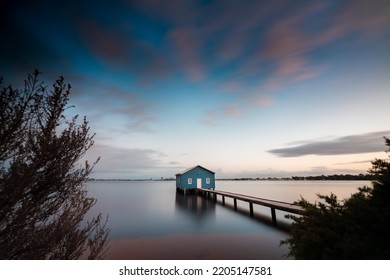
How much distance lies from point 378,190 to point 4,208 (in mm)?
4424

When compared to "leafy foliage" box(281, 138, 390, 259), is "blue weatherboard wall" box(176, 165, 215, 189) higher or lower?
higher

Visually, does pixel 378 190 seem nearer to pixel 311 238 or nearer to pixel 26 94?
pixel 311 238

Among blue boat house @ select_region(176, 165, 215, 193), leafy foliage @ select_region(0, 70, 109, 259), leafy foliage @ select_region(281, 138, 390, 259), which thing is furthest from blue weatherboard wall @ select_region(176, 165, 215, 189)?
leafy foliage @ select_region(281, 138, 390, 259)

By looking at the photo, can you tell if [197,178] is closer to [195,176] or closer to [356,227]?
[195,176]

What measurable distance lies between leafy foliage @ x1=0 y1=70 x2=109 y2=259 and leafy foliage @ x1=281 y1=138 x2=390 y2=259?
2.95 m

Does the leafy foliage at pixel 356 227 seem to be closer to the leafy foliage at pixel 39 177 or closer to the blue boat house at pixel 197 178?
the leafy foliage at pixel 39 177

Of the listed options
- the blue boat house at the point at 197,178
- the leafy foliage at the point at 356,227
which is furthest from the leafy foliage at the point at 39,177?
the blue boat house at the point at 197,178

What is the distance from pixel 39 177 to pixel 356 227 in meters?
4.01

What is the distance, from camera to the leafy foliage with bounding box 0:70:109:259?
2857mm

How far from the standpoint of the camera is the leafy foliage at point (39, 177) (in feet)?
9.37

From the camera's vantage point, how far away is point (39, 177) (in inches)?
121

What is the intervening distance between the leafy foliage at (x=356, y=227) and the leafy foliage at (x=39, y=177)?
295 cm

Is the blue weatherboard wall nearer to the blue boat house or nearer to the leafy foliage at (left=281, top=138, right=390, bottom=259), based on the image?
the blue boat house
